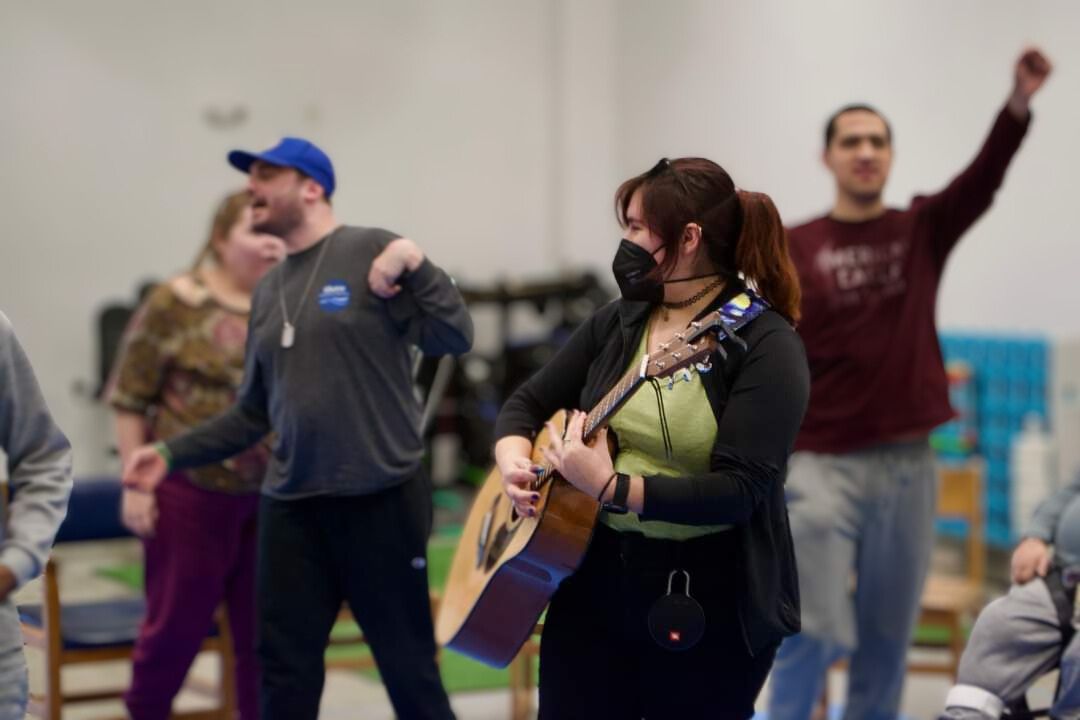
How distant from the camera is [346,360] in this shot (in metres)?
3.33

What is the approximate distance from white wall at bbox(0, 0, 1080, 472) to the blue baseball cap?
388cm

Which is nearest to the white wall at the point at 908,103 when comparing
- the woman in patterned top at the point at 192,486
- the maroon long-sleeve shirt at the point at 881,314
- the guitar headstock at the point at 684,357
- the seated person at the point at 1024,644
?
the maroon long-sleeve shirt at the point at 881,314

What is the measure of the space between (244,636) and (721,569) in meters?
2.04

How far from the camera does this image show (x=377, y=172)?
941 cm

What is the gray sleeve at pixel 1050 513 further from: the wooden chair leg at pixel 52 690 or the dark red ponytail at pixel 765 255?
the wooden chair leg at pixel 52 690

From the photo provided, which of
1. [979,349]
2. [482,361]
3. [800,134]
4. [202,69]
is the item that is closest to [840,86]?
[800,134]

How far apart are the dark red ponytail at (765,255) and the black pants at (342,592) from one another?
46.0 inches

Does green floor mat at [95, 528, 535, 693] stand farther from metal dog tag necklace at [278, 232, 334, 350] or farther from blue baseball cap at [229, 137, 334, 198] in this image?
blue baseball cap at [229, 137, 334, 198]

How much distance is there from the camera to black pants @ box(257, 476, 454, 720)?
131 inches

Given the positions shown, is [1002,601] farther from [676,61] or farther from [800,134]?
[676,61]

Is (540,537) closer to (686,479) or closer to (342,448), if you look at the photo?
(686,479)

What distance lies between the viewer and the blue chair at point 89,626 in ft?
13.7

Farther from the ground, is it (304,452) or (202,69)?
(202,69)

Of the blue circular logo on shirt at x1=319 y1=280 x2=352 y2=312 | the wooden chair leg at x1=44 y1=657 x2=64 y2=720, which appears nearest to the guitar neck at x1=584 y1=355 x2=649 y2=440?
the blue circular logo on shirt at x1=319 y1=280 x2=352 y2=312
